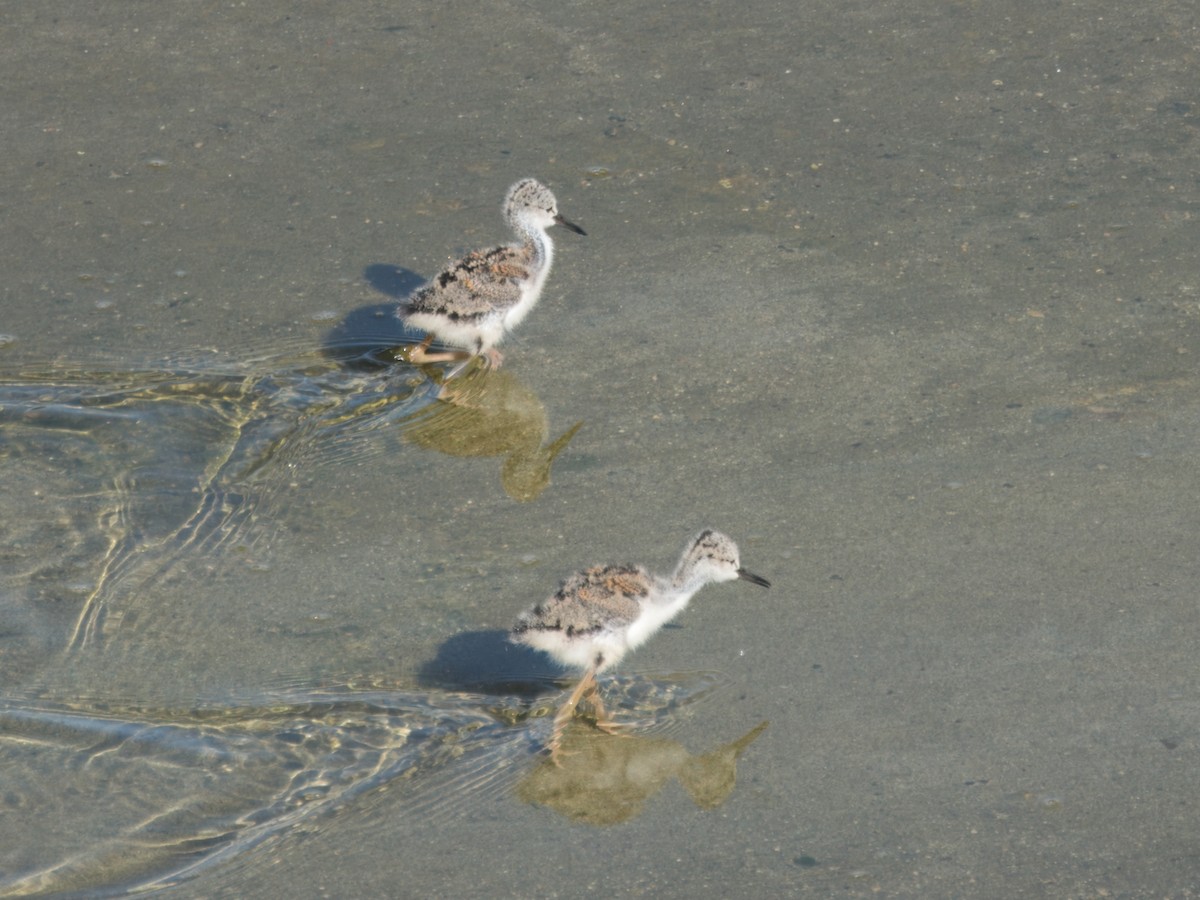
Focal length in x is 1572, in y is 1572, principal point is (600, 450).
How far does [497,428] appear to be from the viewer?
19.9 feet

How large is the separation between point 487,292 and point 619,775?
2.37m

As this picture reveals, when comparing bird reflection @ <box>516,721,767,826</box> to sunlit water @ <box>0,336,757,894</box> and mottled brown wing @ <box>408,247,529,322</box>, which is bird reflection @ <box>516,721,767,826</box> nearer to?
sunlit water @ <box>0,336,757,894</box>

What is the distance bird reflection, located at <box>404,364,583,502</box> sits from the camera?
19.0 ft

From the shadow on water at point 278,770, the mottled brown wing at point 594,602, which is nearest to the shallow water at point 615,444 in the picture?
the shadow on water at point 278,770

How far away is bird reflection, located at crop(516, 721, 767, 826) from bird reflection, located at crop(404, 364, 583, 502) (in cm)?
129

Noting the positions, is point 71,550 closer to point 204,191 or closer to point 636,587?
point 636,587

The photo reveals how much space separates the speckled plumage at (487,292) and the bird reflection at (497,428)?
169mm

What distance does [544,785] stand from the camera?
4445 millimetres

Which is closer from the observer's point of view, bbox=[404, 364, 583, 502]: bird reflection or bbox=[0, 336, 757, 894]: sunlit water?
bbox=[0, 336, 757, 894]: sunlit water

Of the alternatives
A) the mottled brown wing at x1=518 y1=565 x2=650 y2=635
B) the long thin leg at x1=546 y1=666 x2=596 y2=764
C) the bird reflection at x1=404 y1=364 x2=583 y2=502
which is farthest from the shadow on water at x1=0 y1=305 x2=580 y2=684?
the long thin leg at x1=546 y1=666 x2=596 y2=764

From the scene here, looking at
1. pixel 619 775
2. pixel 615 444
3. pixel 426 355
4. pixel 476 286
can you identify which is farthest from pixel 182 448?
pixel 619 775

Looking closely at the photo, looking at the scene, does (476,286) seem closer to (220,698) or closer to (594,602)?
(594,602)

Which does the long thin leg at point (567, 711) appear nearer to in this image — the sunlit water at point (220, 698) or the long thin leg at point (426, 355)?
the sunlit water at point (220, 698)

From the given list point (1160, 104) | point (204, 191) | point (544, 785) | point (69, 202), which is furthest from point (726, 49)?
point (544, 785)
